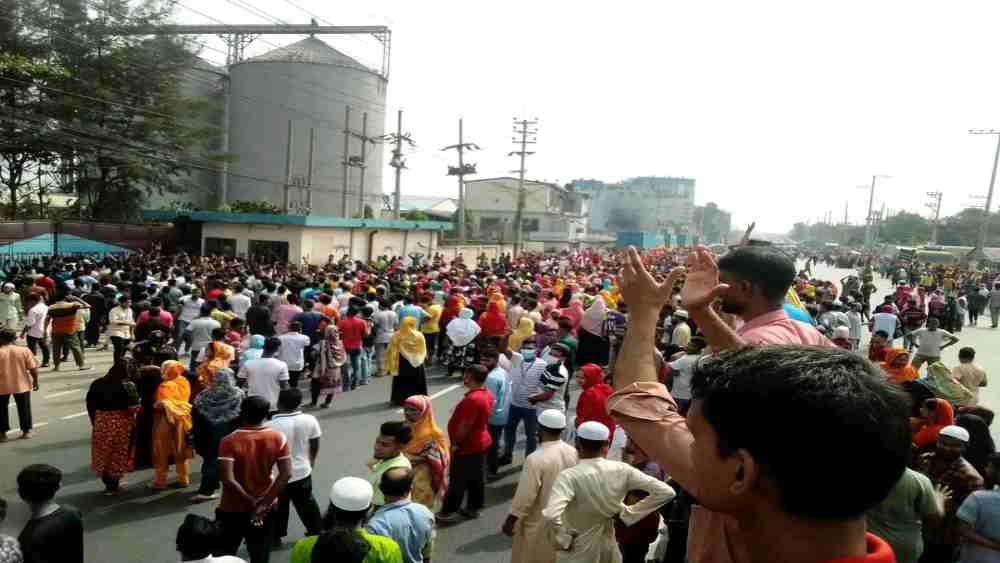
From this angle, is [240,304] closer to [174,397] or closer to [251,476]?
[174,397]

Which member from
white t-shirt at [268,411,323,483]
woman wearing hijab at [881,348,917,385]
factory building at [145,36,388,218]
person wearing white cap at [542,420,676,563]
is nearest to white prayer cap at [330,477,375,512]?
person wearing white cap at [542,420,676,563]

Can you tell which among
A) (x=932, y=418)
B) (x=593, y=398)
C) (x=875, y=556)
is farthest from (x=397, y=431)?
(x=932, y=418)

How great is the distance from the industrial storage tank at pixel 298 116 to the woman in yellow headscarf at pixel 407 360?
34493mm

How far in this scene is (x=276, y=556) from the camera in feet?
17.2

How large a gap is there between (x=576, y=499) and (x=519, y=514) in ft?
1.70

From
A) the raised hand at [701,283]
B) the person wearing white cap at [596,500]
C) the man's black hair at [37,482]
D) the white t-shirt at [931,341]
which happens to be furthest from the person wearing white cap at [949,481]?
the white t-shirt at [931,341]

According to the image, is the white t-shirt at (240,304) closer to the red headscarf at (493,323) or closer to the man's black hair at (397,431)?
the red headscarf at (493,323)

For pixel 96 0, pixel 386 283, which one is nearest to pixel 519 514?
pixel 386 283

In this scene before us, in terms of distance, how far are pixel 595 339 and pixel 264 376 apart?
593 cm

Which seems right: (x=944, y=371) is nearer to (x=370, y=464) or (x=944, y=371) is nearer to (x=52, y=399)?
(x=370, y=464)

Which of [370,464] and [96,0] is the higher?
[96,0]

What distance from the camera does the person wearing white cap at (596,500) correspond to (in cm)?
386

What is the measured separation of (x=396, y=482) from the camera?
367 cm

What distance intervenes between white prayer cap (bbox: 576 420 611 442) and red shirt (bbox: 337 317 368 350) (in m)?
7.19
